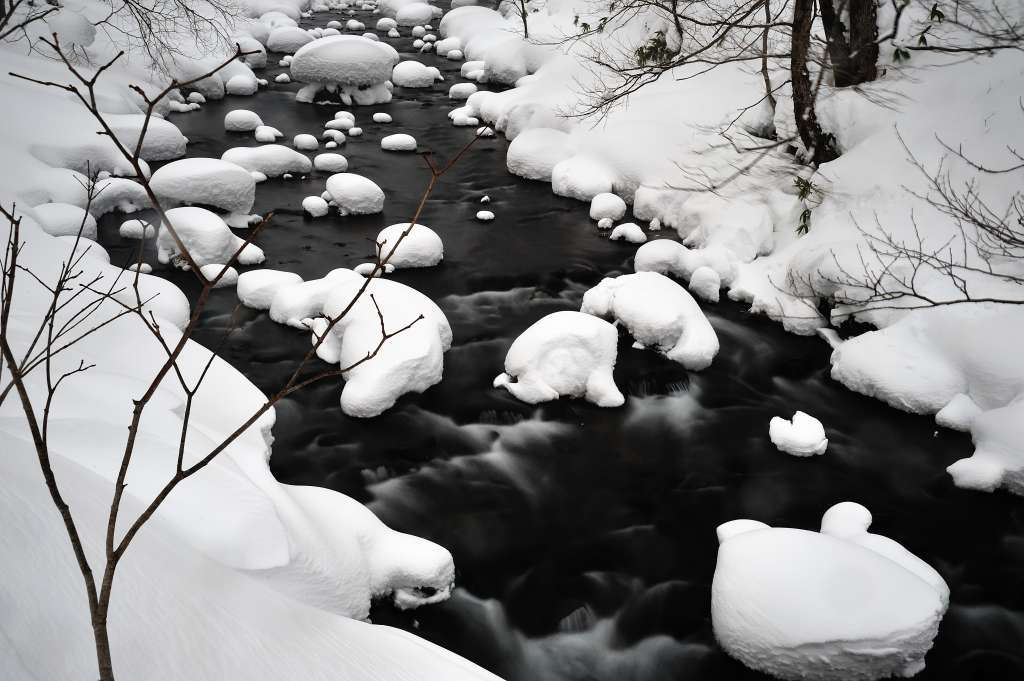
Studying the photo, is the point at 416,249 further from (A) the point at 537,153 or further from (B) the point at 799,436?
(B) the point at 799,436

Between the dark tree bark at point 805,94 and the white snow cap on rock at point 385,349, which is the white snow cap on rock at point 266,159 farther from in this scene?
the dark tree bark at point 805,94

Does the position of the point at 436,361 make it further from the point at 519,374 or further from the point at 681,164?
the point at 681,164

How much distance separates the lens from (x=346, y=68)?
13.2 m

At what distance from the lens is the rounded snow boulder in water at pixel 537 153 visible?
1045cm

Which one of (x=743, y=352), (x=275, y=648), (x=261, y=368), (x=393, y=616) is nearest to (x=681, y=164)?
(x=743, y=352)

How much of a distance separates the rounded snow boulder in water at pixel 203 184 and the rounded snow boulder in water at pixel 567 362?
440 cm

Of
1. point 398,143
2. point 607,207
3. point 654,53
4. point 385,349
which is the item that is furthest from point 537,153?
point 385,349

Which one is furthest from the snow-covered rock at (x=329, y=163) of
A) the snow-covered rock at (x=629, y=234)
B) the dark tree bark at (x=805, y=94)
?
the dark tree bark at (x=805, y=94)

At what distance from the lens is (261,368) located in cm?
638

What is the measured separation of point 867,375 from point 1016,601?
2191mm

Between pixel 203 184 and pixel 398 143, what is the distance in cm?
376

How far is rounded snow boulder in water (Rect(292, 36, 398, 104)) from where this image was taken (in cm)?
1310

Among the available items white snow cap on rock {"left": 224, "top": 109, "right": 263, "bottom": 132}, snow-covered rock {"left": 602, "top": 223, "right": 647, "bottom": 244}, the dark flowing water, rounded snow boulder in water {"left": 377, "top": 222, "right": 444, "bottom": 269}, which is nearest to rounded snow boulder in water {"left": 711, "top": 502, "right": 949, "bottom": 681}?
the dark flowing water

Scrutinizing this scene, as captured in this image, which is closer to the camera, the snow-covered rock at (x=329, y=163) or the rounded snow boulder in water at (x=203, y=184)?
the rounded snow boulder in water at (x=203, y=184)
